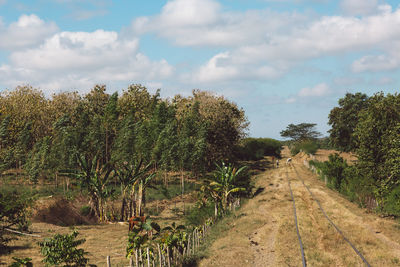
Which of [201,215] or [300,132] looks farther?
[300,132]

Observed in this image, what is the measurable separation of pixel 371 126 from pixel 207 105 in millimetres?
32645

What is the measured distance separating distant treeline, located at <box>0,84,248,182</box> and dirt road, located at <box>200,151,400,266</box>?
560 inches

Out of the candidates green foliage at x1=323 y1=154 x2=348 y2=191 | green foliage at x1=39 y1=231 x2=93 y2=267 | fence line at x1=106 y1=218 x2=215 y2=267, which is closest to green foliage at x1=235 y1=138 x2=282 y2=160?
green foliage at x1=323 y1=154 x2=348 y2=191

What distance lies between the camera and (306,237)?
18.3 meters

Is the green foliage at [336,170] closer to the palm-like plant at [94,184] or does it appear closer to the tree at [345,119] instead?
the palm-like plant at [94,184]

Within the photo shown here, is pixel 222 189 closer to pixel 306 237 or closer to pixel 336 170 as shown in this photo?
pixel 306 237

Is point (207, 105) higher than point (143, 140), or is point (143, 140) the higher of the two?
point (207, 105)

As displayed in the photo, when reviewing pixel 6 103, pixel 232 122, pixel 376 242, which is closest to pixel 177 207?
pixel 376 242

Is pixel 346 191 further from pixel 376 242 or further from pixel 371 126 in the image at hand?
pixel 376 242

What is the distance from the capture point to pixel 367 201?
28031mm

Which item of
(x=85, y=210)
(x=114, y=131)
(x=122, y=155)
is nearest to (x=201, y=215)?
(x=85, y=210)

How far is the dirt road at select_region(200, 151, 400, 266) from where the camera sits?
15.0m

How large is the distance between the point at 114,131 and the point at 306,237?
127 feet

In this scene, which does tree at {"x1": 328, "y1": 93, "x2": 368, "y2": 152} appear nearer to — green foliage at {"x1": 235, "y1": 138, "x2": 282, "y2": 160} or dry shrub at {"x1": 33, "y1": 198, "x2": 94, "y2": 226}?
green foliage at {"x1": 235, "y1": 138, "x2": 282, "y2": 160}
